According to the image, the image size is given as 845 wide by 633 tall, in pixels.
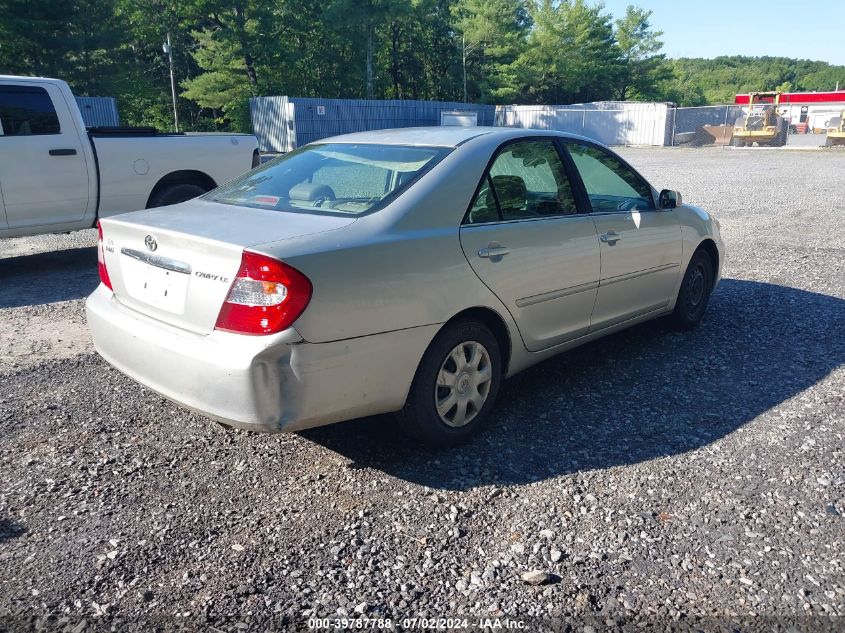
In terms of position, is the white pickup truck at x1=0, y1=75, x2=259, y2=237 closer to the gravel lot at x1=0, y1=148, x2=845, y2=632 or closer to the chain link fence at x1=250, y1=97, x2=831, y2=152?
the gravel lot at x1=0, y1=148, x2=845, y2=632

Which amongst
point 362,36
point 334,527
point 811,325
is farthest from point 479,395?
point 362,36

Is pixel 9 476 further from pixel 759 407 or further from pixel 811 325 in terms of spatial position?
pixel 811 325

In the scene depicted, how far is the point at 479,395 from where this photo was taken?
3.79 metres

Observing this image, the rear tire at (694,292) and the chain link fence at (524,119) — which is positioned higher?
the chain link fence at (524,119)

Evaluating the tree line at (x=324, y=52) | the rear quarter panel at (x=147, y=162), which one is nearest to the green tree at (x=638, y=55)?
the tree line at (x=324, y=52)


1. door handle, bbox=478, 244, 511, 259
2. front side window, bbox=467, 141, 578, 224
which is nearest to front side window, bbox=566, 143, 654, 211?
front side window, bbox=467, 141, 578, 224

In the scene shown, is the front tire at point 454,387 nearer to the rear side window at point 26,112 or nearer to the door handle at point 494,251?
the door handle at point 494,251

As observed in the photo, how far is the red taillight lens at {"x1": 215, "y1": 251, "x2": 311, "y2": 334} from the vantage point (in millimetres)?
2938

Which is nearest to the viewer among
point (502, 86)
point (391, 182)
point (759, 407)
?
point (391, 182)

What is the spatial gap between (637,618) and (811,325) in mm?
4365

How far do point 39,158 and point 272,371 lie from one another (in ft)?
19.2

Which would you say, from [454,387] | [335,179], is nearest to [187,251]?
[335,179]

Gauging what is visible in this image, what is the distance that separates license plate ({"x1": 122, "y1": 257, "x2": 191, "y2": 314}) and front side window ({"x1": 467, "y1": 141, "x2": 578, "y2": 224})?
4.79 ft

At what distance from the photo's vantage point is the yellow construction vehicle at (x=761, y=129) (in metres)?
38.9
